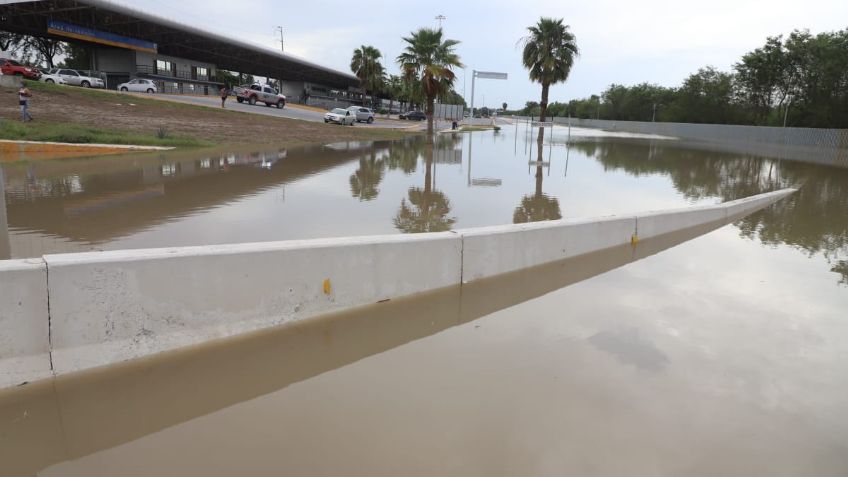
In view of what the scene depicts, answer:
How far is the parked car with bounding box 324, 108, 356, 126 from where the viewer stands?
149 ft

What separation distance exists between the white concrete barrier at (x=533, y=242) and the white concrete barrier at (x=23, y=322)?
4104 mm

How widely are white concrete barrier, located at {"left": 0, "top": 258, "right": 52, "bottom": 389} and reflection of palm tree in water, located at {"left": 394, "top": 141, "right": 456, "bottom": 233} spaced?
6.02 metres

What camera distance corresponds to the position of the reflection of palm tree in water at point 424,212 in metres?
9.94

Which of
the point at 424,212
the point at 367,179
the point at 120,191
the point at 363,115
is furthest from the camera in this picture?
the point at 363,115

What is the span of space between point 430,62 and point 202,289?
3289cm

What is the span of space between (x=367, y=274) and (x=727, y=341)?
3.69 meters

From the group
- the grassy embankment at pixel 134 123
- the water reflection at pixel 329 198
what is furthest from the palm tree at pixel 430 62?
the water reflection at pixel 329 198

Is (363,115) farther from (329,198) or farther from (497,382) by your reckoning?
(497,382)

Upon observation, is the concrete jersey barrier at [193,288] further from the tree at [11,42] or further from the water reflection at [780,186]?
the tree at [11,42]

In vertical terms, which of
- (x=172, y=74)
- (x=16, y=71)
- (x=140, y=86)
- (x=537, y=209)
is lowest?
(x=537, y=209)

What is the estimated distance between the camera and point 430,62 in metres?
35.3

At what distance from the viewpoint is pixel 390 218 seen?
1062 centimetres

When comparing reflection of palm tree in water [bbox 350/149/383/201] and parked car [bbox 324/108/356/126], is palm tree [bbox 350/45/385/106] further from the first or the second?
reflection of palm tree in water [bbox 350/149/383/201]

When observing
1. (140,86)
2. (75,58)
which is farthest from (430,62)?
(75,58)
